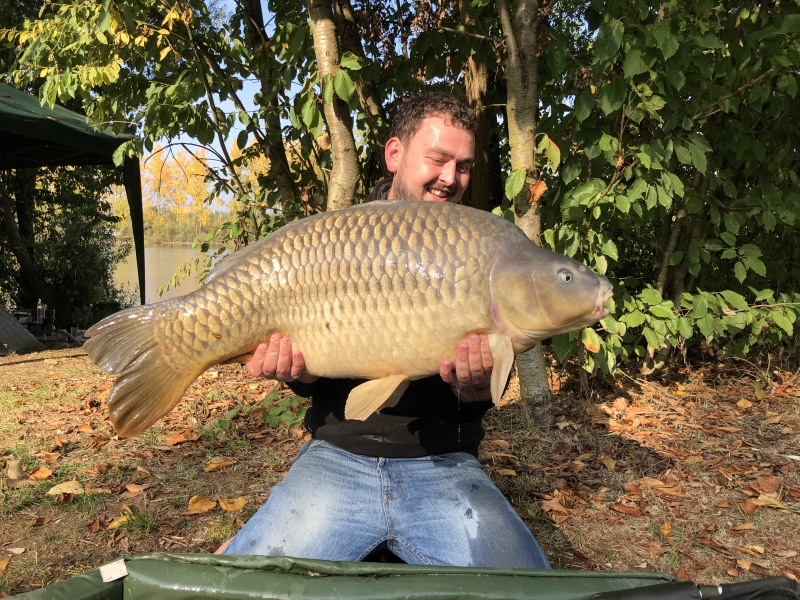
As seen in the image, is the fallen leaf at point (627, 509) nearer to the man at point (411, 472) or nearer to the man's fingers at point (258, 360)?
the man at point (411, 472)

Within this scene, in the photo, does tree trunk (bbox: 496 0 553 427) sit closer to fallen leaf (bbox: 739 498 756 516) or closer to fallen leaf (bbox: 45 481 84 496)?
fallen leaf (bbox: 739 498 756 516)

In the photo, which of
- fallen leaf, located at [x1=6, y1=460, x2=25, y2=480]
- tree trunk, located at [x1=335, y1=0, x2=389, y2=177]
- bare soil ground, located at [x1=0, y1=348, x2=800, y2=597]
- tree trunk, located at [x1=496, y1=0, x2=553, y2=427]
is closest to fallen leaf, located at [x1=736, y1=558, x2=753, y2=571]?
bare soil ground, located at [x1=0, y1=348, x2=800, y2=597]

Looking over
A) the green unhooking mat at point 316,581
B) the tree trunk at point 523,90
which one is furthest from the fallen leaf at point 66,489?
the tree trunk at point 523,90

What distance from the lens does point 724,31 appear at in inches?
113

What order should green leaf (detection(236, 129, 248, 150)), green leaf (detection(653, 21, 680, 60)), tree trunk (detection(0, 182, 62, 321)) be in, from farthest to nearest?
1. tree trunk (detection(0, 182, 62, 321))
2. green leaf (detection(236, 129, 248, 150))
3. green leaf (detection(653, 21, 680, 60))

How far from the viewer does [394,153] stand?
1730 mm

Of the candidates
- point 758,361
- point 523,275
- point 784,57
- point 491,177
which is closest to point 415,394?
point 523,275

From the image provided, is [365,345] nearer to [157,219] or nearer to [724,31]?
[724,31]

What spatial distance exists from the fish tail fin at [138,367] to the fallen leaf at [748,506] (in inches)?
A: 76.4

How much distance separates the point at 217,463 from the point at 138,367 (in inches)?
53.1

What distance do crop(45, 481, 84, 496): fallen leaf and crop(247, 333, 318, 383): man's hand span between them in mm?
1338

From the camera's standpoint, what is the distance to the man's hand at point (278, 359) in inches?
50.4

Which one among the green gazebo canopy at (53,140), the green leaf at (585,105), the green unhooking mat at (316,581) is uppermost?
the green gazebo canopy at (53,140)

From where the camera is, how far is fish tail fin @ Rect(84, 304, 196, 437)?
1282 mm
